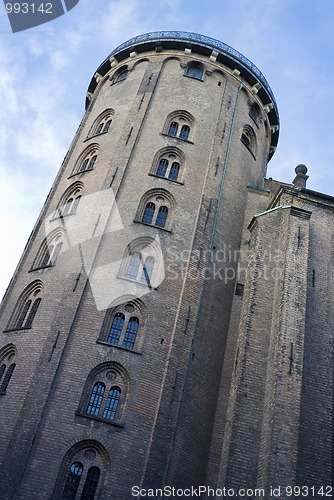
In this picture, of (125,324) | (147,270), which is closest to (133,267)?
(147,270)

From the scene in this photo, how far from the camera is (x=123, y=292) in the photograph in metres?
19.8

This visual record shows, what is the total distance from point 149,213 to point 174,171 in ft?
9.83

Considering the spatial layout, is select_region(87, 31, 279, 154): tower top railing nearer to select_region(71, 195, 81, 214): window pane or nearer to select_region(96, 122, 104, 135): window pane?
select_region(96, 122, 104, 135): window pane

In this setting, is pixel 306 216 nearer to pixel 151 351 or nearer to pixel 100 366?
pixel 151 351

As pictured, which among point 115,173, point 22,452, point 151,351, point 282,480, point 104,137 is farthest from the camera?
point 104,137

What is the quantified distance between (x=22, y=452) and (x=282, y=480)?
27.1 feet

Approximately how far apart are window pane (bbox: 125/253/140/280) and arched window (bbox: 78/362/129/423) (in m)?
3.86

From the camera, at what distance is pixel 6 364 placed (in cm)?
1959

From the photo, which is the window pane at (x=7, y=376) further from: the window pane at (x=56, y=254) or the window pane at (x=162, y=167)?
the window pane at (x=162, y=167)

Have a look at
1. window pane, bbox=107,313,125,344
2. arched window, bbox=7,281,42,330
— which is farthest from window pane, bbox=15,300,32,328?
window pane, bbox=107,313,125,344

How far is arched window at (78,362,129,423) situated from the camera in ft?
57.6

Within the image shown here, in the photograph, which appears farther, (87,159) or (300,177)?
(87,159)

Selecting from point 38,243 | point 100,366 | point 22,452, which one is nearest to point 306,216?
point 100,366

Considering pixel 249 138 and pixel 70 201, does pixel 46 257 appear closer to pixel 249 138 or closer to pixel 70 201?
pixel 70 201
